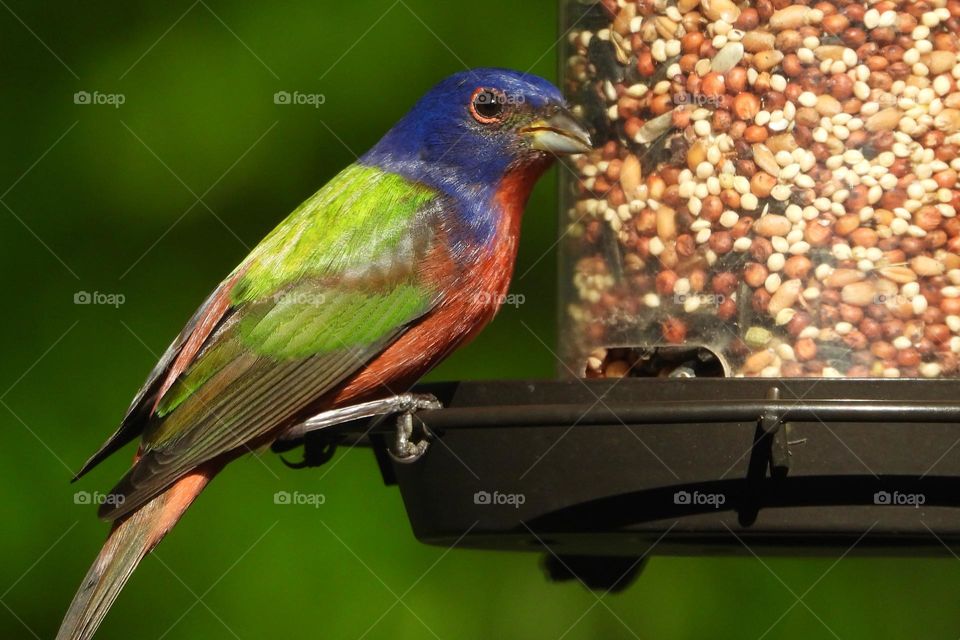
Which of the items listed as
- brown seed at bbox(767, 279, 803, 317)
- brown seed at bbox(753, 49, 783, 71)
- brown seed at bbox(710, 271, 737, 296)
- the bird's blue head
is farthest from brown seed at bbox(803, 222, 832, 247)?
the bird's blue head

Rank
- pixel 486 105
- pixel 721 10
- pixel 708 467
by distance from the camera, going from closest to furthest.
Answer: pixel 708 467
pixel 721 10
pixel 486 105

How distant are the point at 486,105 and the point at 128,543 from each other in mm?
1764

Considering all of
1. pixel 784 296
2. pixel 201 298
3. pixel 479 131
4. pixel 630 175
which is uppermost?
pixel 479 131

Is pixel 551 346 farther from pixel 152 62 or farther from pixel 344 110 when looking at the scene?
pixel 152 62

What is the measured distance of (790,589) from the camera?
5738 mm

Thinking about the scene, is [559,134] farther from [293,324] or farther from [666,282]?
[293,324]

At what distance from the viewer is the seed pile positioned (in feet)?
13.0

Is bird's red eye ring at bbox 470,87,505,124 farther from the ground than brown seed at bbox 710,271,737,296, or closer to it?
farther from the ground

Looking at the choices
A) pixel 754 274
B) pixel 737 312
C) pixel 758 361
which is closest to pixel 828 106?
pixel 754 274

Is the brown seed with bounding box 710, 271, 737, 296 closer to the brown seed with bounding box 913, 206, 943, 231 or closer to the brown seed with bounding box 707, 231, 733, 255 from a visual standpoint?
the brown seed with bounding box 707, 231, 733, 255

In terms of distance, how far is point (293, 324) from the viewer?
4.40 metres

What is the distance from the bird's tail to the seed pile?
142 centimetres

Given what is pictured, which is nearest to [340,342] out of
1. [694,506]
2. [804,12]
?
[694,506]

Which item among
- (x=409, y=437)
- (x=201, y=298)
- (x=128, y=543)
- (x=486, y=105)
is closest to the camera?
(x=409, y=437)
